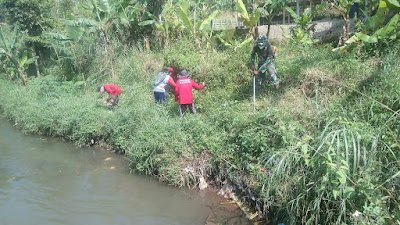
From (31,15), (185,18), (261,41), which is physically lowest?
(261,41)

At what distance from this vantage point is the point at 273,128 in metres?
5.25

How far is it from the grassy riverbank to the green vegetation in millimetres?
22

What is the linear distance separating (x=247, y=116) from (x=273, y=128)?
0.85 m

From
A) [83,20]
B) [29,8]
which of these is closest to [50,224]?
[83,20]

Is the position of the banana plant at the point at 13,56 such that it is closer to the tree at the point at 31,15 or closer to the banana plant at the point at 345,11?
the tree at the point at 31,15

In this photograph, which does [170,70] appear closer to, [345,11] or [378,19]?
[345,11]

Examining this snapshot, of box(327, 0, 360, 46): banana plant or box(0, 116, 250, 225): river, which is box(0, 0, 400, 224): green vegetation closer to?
box(0, 116, 250, 225): river

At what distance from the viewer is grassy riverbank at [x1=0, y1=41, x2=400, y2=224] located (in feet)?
12.6

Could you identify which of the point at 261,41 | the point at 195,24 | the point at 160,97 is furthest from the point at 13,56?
the point at 261,41

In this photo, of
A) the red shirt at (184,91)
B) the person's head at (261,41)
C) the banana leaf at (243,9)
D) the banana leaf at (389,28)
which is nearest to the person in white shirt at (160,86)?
the red shirt at (184,91)

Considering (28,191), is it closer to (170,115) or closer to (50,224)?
(50,224)

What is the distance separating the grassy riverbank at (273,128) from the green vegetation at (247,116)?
2cm

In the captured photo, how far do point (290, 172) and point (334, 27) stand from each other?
6486 millimetres

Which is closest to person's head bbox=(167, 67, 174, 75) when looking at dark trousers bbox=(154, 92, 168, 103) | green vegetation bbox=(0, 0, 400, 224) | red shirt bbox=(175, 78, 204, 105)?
green vegetation bbox=(0, 0, 400, 224)
